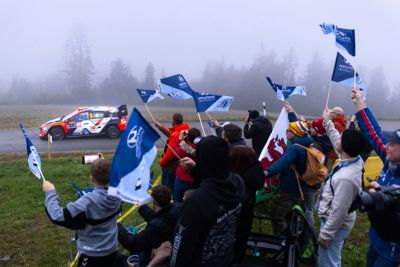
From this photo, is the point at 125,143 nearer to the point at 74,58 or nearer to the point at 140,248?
the point at 140,248

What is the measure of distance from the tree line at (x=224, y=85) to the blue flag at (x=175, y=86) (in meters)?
47.5

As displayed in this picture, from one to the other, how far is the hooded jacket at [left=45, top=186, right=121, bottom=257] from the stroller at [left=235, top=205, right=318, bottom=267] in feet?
4.03

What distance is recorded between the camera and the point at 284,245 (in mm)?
3945

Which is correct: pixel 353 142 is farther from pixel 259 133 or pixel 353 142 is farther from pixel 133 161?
pixel 259 133

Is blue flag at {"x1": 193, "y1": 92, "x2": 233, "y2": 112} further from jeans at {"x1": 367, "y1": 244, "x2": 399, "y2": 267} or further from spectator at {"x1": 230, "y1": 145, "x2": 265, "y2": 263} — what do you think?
jeans at {"x1": 367, "y1": 244, "x2": 399, "y2": 267}

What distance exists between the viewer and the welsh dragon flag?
203 inches

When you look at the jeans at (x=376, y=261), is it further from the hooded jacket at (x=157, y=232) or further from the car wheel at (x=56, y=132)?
the car wheel at (x=56, y=132)

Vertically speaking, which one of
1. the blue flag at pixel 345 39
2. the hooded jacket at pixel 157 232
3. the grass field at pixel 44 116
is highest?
the blue flag at pixel 345 39

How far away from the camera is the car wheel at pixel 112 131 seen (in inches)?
790

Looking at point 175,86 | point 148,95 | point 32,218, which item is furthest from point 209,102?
point 32,218

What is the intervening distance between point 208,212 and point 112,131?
18288mm

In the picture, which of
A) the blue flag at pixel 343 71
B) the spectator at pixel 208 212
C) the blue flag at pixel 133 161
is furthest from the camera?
the blue flag at pixel 343 71

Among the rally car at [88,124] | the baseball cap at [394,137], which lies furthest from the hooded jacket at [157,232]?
the rally car at [88,124]

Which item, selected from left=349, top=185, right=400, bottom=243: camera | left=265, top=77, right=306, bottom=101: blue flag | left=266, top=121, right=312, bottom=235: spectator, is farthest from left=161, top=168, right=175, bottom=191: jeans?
left=349, top=185, right=400, bottom=243: camera
